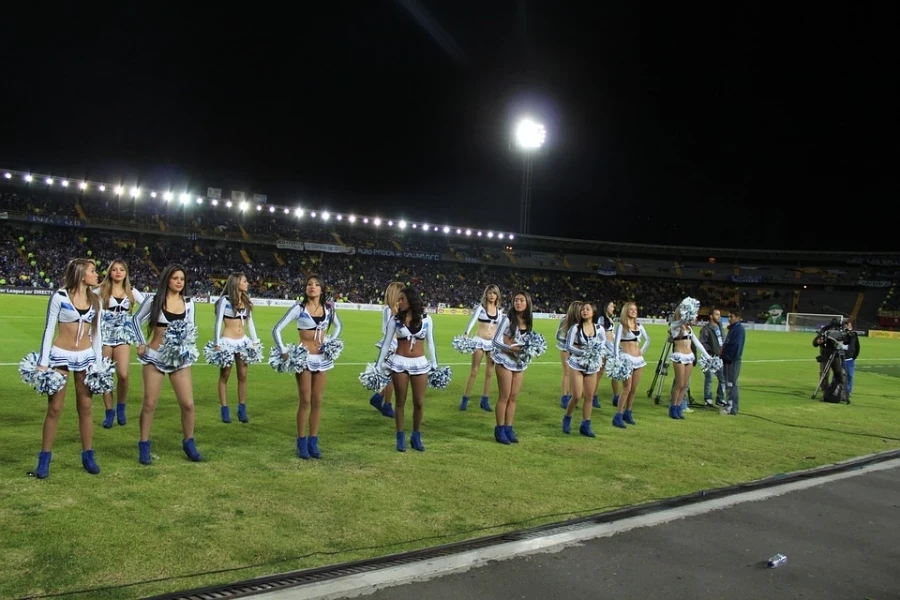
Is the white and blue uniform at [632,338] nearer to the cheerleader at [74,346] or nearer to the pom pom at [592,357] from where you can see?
the pom pom at [592,357]

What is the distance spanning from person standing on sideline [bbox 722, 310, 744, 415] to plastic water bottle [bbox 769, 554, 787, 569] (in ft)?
24.4

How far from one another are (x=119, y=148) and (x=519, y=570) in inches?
2366

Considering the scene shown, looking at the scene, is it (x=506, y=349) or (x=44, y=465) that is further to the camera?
(x=506, y=349)

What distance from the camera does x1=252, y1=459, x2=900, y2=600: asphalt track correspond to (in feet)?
12.0

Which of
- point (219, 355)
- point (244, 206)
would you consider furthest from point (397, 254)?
point (219, 355)

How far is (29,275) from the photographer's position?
4241 centimetres

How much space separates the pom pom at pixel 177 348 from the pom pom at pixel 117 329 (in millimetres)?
833

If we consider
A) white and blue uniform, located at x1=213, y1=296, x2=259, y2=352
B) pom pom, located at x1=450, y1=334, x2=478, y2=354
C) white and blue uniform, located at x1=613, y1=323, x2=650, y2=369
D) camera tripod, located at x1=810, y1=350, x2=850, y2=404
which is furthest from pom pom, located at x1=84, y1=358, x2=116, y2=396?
camera tripod, located at x1=810, y1=350, x2=850, y2=404

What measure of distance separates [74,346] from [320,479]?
2542 mm

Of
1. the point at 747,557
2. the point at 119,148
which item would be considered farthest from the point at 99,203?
the point at 747,557

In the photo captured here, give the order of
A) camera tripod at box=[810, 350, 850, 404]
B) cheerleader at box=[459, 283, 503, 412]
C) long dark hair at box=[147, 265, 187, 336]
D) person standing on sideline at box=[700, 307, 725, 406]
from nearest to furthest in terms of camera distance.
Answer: long dark hair at box=[147, 265, 187, 336] < cheerleader at box=[459, 283, 503, 412] < person standing on sideline at box=[700, 307, 725, 406] < camera tripod at box=[810, 350, 850, 404]

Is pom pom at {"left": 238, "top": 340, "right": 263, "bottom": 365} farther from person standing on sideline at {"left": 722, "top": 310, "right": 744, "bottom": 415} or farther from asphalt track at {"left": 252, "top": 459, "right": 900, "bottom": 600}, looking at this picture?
person standing on sideline at {"left": 722, "top": 310, "right": 744, "bottom": 415}

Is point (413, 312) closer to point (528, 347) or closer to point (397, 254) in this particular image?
point (528, 347)

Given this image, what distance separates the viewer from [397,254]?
219 feet
